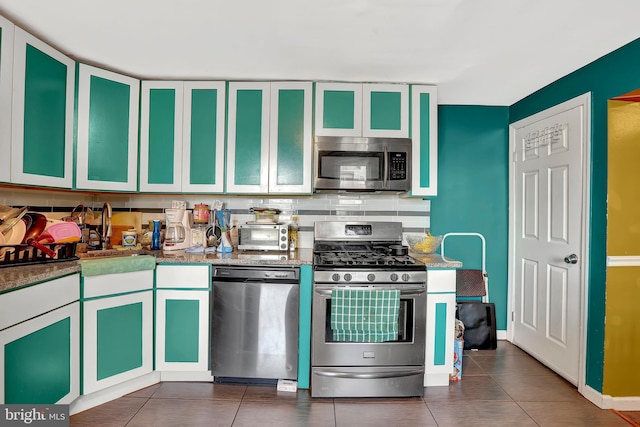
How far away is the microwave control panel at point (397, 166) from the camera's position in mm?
2885

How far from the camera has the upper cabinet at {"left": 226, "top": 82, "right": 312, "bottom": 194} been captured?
9.59ft

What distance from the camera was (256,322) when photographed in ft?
8.31

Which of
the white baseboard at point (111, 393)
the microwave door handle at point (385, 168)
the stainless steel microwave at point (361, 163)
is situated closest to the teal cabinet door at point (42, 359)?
the white baseboard at point (111, 393)

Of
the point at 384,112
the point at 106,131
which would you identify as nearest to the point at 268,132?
the point at 384,112

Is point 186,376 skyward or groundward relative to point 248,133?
groundward

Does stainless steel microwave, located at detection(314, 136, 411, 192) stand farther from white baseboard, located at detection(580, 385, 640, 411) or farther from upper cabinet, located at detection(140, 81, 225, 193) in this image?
white baseboard, located at detection(580, 385, 640, 411)

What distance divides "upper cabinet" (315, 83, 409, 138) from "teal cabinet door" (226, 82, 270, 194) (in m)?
0.43

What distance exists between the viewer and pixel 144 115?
291cm

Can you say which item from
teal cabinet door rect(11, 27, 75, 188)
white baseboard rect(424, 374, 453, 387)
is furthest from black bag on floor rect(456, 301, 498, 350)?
teal cabinet door rect(11, 27, 75, 188)

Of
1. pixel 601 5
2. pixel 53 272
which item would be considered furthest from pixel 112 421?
pixel 601 5

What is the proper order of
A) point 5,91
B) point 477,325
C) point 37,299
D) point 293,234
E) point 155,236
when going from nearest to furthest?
point 37,299, point 5,91, point 155,236, point 293,234, point 477,325

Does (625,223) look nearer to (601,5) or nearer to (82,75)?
(601,5)

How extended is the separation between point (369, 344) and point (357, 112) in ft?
5.65

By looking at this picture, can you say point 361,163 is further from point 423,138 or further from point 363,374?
point 363,374
